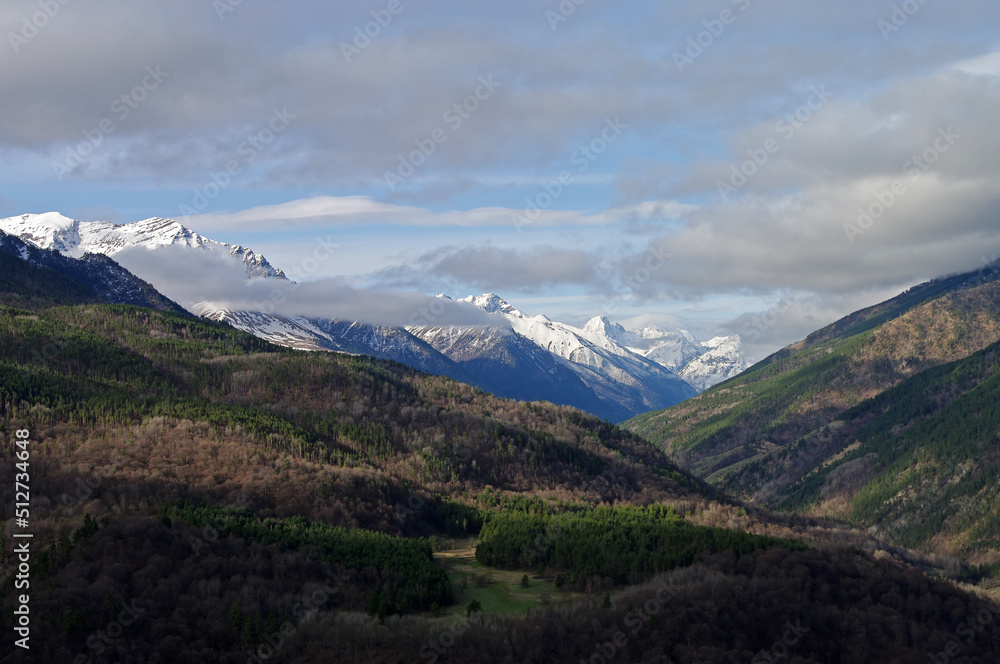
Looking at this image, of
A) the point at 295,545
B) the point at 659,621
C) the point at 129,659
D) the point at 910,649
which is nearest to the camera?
the point at 129,659

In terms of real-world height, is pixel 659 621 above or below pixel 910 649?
above

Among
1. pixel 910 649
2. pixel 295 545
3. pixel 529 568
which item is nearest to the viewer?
pixel 910 649

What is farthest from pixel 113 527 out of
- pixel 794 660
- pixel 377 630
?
pixel 794 660

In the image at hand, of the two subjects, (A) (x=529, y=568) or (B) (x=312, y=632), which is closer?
(B) (x=312, y=632)

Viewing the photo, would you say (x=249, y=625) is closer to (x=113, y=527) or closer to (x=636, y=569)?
(x=113, y=527)

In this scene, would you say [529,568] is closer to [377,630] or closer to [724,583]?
[724,583]

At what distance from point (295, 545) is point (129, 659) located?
55.7m

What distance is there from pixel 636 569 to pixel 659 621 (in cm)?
3965

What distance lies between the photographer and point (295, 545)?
17512cm

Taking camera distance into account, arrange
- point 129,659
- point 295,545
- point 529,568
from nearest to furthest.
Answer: point 129,659 → point 295,545 → point 529,568

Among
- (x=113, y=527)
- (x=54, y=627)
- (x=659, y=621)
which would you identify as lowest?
(x=659, y=621)

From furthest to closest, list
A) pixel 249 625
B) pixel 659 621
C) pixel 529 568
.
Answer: pixel 529 568 → pixel 659 621 → pixel 249 625

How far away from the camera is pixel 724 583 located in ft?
535

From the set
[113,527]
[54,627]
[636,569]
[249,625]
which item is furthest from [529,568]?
[54,627]
